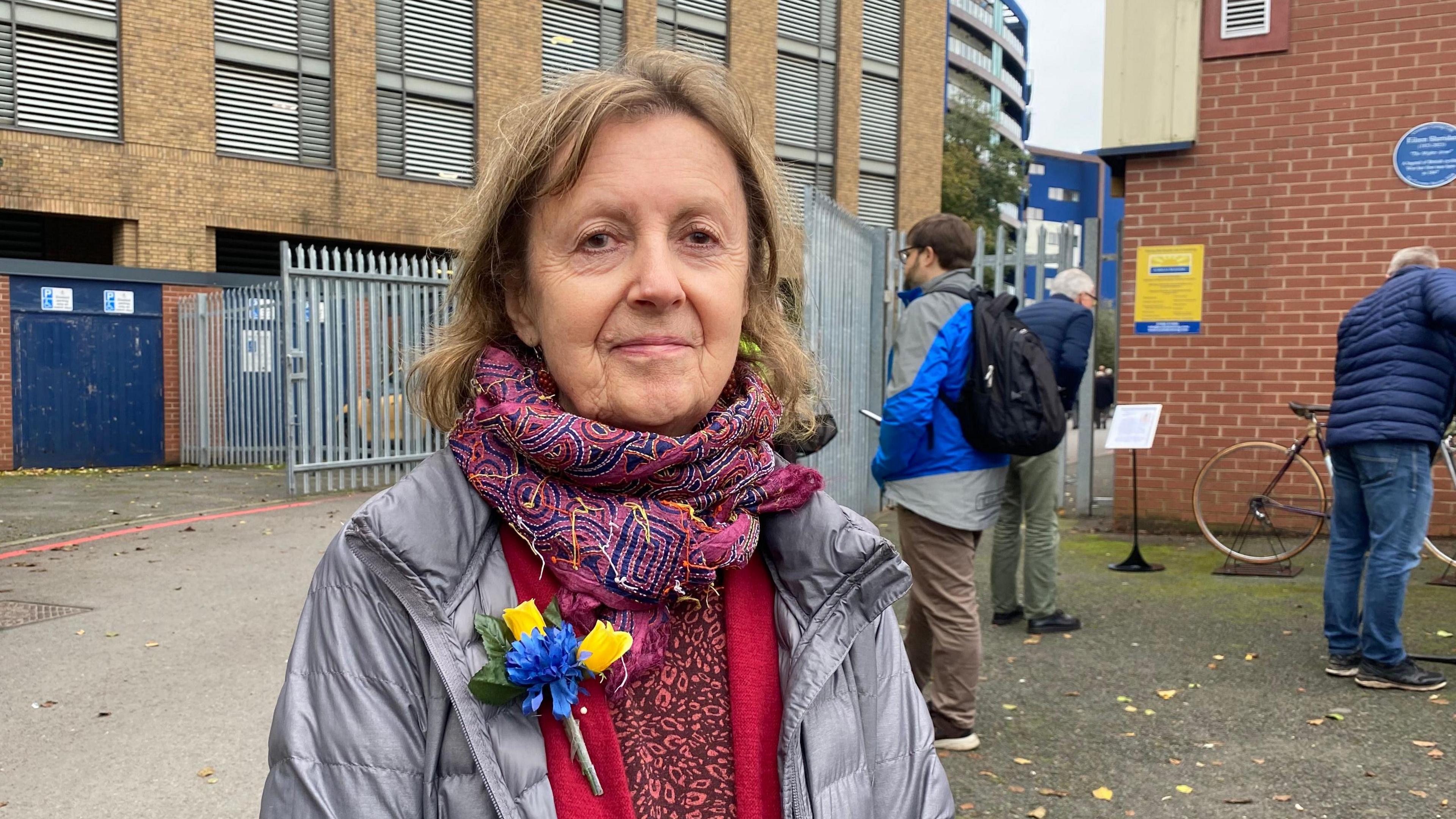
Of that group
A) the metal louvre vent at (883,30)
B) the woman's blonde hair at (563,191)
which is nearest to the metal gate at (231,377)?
the woman's blonde hair at (563,191)

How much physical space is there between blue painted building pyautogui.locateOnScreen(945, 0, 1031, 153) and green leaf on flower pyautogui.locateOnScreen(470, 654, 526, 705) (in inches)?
2080

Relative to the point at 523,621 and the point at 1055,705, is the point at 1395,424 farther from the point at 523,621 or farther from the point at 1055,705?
the point at 523,621

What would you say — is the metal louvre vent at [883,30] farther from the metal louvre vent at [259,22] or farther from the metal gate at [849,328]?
the metal gate at [849,328]

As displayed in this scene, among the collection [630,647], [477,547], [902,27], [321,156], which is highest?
[902,27]

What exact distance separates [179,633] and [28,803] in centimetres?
230

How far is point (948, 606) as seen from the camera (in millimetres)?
4473

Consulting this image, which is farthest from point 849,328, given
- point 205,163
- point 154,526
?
point 205,163

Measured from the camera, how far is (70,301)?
16.0 meters

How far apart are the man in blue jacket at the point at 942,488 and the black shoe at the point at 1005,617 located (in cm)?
170

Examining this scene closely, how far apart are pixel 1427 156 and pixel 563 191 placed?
8.56 m

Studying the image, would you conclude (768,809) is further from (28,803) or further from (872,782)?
(28,803)

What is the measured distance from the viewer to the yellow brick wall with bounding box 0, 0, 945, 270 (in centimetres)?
1764

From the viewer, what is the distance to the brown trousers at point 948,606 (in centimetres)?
445

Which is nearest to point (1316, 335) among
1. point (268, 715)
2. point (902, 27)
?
point (268, 715)
